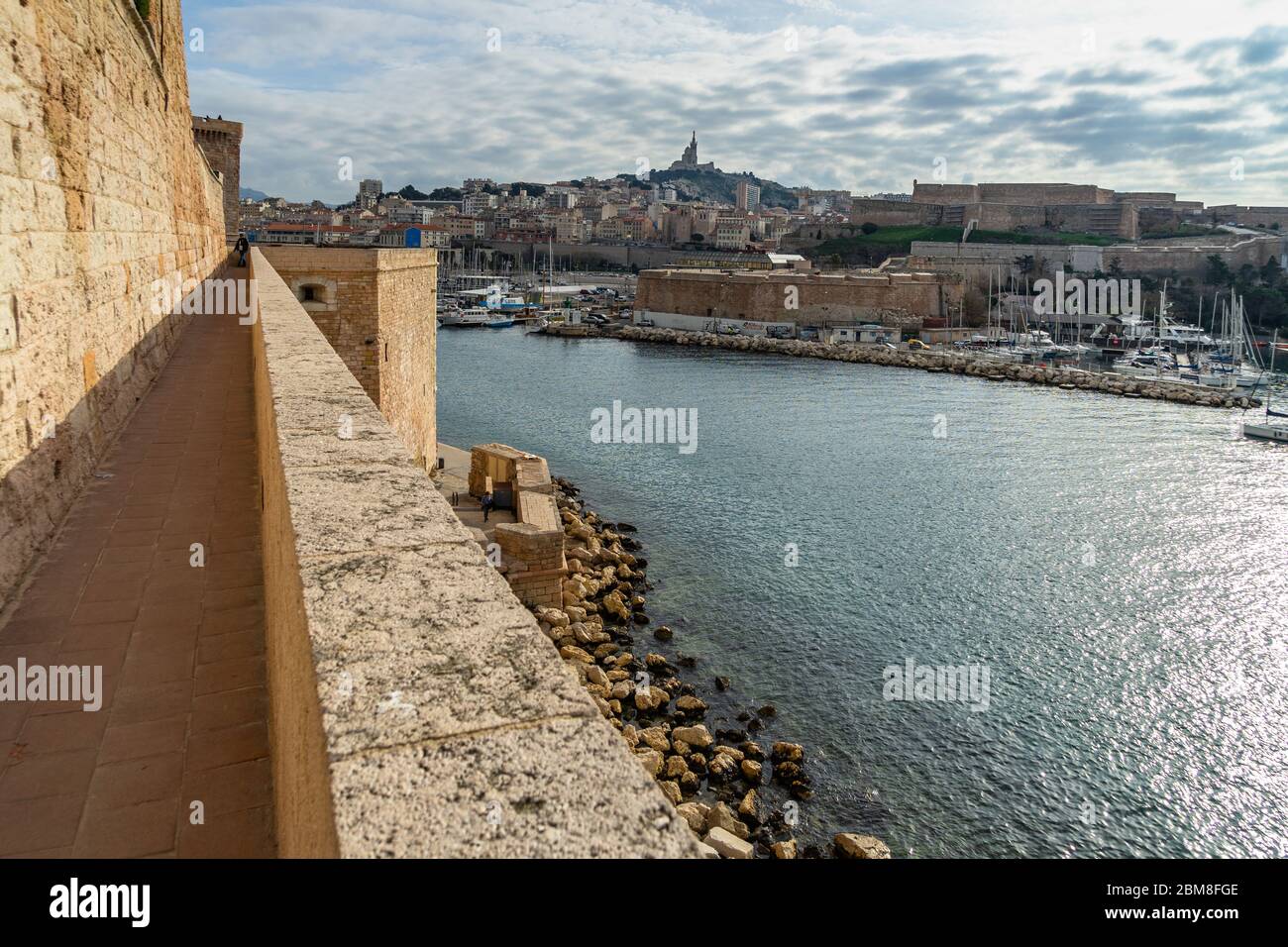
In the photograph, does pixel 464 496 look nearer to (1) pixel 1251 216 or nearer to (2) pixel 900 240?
(2) pixel 900 240

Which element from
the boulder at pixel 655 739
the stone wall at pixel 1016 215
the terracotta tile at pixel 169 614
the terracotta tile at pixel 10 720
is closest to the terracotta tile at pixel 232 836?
the terracotta tile at pixel 10 720

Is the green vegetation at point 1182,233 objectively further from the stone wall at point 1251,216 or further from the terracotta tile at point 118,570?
the terracotta tile at point 118,570

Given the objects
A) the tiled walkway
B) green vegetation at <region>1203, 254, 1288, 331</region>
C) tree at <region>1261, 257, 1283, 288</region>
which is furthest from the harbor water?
tree at <region>1261, 257, 1283, 288</region>

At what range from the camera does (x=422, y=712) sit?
1311mm

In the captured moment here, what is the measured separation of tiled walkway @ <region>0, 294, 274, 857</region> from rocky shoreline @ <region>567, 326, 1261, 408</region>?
127 feet

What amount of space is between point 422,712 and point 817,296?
54.0m

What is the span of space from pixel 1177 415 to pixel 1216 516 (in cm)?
1522

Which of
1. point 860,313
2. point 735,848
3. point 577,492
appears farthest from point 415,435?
point 860,313

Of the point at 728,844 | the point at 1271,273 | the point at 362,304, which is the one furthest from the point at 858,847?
the point at 1271,273

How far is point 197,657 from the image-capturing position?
2.72 metres

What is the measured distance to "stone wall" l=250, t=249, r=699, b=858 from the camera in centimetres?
109

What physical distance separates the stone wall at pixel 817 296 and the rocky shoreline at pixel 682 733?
41476 millimetres

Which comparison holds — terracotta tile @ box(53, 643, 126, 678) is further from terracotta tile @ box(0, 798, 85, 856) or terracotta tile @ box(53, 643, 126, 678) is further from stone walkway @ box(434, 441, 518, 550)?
stone walkway @ box(434, 441, 518, 550)

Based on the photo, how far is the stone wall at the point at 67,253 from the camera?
3135 millimetres
